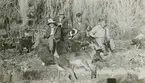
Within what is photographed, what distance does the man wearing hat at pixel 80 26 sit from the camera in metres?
4.11

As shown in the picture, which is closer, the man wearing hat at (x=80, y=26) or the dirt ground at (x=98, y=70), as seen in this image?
the dirt ground at (x=98, y=70)

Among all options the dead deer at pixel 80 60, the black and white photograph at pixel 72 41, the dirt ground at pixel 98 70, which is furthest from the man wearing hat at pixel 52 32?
the dirt ground at pixel 98 70

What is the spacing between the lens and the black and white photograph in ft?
13.2

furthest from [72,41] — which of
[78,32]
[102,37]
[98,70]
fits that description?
[98,70]

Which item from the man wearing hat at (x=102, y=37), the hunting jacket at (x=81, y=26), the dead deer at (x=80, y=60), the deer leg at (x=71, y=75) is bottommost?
the deer leg at (x=71, y=75)

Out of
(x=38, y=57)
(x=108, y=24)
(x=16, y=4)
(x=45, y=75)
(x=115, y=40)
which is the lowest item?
(x=45, y=75)

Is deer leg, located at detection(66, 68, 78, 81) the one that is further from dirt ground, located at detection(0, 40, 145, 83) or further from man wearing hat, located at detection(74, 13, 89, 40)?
man wearing hat, located at detection(74, 13, 89, 40)

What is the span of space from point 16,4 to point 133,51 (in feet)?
7.19

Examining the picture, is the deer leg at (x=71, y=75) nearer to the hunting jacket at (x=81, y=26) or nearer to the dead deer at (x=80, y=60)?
the dead deer at (x=80, y=60)

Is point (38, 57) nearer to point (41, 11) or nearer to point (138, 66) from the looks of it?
point (41, 11)

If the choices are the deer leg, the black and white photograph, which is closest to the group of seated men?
the black and white photograph

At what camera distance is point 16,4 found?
4.21 metres

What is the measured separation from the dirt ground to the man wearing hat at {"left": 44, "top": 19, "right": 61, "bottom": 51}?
1.28 ft

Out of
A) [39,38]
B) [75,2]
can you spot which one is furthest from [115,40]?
[39,38]
